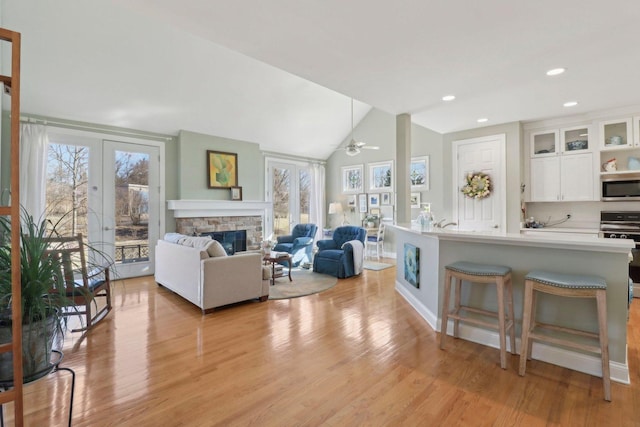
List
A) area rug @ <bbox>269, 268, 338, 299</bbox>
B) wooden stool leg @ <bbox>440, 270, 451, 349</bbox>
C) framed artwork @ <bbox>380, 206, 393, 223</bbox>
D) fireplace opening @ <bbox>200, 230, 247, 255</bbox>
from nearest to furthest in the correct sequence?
wooden stool leg @ <bbox>440, 270, 451, 349</bbox>
area rug @ <bbox>269, 268, 338, 299</bbox>
fireplace opening @ <bbox>200, 230, 247, 255</bbox>
framed artwork @ <bbox>380, 206, 393, 223</bbox>

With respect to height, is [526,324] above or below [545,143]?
below

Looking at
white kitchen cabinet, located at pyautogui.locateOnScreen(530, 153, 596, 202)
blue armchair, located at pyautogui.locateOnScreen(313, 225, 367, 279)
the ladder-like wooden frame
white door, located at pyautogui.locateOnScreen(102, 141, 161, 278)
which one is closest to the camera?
the ladder-like wooden frame

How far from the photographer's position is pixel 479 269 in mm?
2619

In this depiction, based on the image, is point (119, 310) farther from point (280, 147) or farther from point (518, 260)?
point (280, 147)

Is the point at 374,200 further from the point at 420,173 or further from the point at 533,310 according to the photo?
the point at 533,310

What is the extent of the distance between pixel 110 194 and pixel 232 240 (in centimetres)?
235

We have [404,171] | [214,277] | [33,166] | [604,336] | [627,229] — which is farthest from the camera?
[404,171]

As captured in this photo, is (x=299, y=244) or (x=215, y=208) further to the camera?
(x=299, y=244)

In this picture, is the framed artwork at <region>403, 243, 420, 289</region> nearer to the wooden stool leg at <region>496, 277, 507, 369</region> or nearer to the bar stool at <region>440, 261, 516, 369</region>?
the bar stool at <region>440, 261, 516, 369</region>

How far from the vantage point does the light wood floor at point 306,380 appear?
189 centimetres

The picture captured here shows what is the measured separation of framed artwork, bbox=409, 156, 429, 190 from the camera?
274 inches

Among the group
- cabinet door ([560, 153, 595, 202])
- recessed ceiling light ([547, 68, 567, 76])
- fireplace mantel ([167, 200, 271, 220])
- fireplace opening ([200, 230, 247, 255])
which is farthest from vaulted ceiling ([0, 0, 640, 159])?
fireplace opening ([200, 230, 247, 255])

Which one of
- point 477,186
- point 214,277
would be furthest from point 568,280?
point 477,186

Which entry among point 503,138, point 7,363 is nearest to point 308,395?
point 7,363
